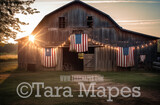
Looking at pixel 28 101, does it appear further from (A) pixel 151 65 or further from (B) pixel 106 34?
(A) pixel 151 65

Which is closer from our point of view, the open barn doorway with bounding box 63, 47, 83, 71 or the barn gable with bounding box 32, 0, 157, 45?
the barn gable with bounding box 32, 0, 157, 45

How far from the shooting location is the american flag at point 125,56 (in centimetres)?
1486

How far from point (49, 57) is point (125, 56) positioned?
843cm

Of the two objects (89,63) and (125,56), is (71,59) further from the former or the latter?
(125,56)

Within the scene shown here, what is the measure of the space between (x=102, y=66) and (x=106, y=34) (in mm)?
3702

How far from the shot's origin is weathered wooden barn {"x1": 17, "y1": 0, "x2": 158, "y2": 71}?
15555 mm

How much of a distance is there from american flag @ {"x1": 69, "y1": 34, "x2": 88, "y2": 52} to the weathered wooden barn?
81 cm

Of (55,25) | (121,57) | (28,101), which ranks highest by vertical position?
(55,25)

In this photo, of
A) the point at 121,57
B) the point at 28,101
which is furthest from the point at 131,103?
the point at 121,57

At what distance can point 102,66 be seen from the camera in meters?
15.7

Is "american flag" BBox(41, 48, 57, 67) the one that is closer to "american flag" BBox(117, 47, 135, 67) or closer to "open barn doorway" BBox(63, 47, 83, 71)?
"open barn doorway" BBox(63, 47, 83, 71)

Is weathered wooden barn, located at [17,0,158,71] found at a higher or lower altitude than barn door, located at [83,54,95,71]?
higher

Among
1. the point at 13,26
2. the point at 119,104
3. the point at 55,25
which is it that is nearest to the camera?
the point at 119,104

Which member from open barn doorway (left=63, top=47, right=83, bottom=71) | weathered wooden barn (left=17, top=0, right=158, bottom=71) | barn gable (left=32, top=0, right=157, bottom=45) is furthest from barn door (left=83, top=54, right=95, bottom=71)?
open barn doorway (left=63, top=47, right=83, bottom=71)
